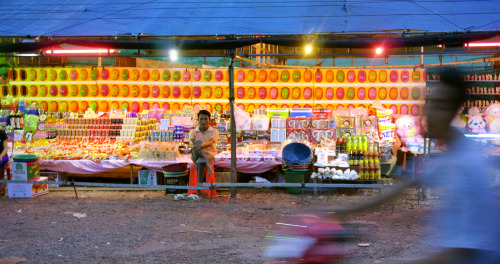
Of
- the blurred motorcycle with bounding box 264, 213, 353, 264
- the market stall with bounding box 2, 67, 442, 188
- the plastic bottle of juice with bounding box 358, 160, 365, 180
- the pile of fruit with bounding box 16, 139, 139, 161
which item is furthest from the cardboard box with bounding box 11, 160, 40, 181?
the blurred motorcycle with bounding box 264, 213, 353, 264

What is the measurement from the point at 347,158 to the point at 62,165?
6.49 meters

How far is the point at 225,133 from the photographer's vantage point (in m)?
12.4

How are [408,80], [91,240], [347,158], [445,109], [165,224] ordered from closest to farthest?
1. [445,109]
2. [91,240]
3. [165,224]
4. [347,158]
5. [408,80]

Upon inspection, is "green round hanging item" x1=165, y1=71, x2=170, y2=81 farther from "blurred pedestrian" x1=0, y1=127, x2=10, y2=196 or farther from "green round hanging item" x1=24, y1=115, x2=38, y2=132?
"blurred pedestrian" x1=0, y1=127, x2=10, y2=196

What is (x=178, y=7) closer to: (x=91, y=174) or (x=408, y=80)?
(x=91, y=174)

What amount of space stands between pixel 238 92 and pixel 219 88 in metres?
0.56

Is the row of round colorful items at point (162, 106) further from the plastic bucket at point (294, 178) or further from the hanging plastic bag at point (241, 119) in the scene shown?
the plastic bucket at point (294, 178)

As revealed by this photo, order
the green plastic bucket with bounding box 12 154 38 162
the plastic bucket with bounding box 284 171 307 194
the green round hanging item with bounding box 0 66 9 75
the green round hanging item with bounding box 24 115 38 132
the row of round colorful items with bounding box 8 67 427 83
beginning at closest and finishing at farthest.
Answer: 1. the green plastic bucket with bounding box 12 154 38 162
2. the plastic bucket with bounding box 284 171 307 194
3. the green round hanging item with bounding box 24 115 38 132
4. the row of round colorful items with bounding box 8 67 427 83
5. the green round hanging item with bounding box 0 66 9 75

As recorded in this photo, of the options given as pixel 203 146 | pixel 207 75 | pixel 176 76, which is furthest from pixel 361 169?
pixel 176 76

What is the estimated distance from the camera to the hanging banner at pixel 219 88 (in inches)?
551

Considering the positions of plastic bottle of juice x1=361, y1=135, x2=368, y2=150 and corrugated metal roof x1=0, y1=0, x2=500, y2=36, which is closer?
corrugated metal roof x1=0, y1=0, x2=500, y2=36

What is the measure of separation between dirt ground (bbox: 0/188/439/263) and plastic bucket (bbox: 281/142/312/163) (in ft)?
2.61

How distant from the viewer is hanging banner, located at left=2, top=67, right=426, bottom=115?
13984 millimetres

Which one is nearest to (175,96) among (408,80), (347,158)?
(347,158)
